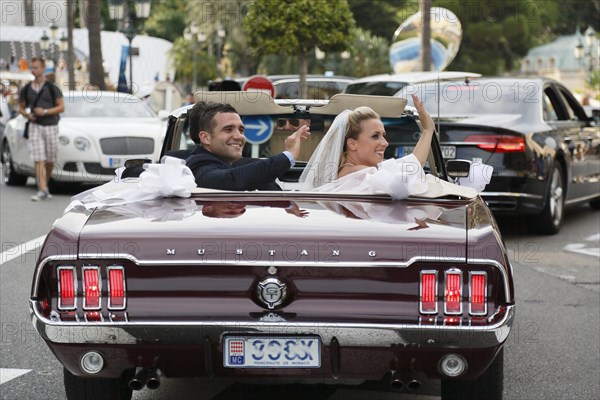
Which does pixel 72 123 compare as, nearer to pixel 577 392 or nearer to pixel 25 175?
pixel 25 175

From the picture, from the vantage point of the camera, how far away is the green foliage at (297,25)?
98.1ft

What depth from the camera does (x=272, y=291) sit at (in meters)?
4.13

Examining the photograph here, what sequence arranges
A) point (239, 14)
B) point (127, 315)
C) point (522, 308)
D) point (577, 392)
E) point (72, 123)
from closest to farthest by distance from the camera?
1. point (127, 315)
2. point (577, 392)
3. point (522, 308)
4. point (72, 123)
5. point (239, 14)

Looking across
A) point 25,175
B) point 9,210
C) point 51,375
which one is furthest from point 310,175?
point 25,175

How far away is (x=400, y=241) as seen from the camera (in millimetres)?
4180

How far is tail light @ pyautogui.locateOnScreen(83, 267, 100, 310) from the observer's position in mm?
4148

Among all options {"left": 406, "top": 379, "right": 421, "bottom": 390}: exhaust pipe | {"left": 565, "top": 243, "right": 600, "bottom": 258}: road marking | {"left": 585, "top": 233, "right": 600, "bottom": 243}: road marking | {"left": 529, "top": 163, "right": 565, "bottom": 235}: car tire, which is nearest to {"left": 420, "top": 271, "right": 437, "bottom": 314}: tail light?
{"left": 406, "top": 379, "right": 421, "bottom": 390}: exhaust pipe

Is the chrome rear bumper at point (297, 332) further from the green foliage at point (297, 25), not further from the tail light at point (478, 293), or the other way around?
the green foliage at point (297, 25)

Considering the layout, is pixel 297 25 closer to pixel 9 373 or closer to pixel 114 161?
pixel 114 161

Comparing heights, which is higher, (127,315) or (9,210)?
(127,315)

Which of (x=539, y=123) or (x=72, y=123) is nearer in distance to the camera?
(x=539, y=123)

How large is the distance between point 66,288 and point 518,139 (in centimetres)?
→ 748

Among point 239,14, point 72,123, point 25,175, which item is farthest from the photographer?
point 239,14

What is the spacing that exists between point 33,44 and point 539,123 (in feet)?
299
